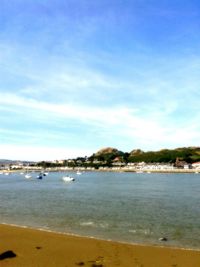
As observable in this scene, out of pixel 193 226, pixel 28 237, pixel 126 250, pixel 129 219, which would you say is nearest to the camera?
pixel 126 250

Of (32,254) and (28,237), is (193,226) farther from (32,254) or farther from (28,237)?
(32,254)

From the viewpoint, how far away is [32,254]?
20.6 m

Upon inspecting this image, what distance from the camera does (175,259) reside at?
20.8 meters

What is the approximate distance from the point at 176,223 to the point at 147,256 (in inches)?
577

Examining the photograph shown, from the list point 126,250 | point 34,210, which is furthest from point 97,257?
point 34,210

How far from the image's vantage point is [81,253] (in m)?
21.4

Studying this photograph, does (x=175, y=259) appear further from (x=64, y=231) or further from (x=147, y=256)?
(x=64, y=231)

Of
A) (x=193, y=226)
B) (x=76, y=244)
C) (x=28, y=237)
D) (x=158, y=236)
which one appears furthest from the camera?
(x=193, y=226)

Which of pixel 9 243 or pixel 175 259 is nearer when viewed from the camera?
pixel 175 259

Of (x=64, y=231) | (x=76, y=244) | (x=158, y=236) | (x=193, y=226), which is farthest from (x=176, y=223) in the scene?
(x=76, y=244)

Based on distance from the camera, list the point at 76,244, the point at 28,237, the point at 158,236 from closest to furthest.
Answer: the point at 76,244 → the point at 28,237 → the point at 158,236

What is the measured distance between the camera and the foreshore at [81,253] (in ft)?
63.1

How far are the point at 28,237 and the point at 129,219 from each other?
13.6 metres

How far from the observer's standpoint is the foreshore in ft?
63.1
